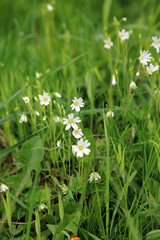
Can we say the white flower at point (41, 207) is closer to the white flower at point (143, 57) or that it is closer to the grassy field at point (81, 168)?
the grassy field at point (81, 168)

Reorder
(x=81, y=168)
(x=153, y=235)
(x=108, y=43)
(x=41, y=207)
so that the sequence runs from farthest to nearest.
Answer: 1. (x=108, y=43)
2. (x=81, y=168)
3. (x=41, y=207)
4. (x=153, y=235)

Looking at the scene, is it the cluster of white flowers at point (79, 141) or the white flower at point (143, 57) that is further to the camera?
the white flower at point (143, 57)

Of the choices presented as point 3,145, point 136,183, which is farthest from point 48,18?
point 136,183

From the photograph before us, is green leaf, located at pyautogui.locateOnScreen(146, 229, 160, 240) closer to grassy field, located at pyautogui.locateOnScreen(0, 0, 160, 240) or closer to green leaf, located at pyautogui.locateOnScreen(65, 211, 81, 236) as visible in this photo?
grassy field, located at pyautogui.locateOnScreen(0, 0, 160, 240)

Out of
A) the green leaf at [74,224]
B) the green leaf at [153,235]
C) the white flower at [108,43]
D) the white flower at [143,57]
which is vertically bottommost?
the green leaf at [153,235]

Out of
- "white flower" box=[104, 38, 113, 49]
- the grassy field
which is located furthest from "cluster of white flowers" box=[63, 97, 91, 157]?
"white flower" box=[104, 38, 113, 49]

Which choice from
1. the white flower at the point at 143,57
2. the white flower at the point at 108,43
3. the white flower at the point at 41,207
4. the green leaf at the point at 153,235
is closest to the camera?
the green leaf at the point at 153,235

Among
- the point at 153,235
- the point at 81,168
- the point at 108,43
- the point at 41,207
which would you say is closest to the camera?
the point at 153,235

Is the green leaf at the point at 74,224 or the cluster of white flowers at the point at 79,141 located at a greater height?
the cluster of white flowers at the point at 79,141

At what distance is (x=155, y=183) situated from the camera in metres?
1.47

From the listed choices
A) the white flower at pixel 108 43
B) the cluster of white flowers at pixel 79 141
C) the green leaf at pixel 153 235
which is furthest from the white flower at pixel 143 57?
the green leaf at pixel 153 235

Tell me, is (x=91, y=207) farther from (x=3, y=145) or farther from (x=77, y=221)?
(x=3, y=145)

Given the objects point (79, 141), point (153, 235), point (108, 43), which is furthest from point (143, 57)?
point (153, 235)

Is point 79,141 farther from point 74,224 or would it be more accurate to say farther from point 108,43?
point 108,43
